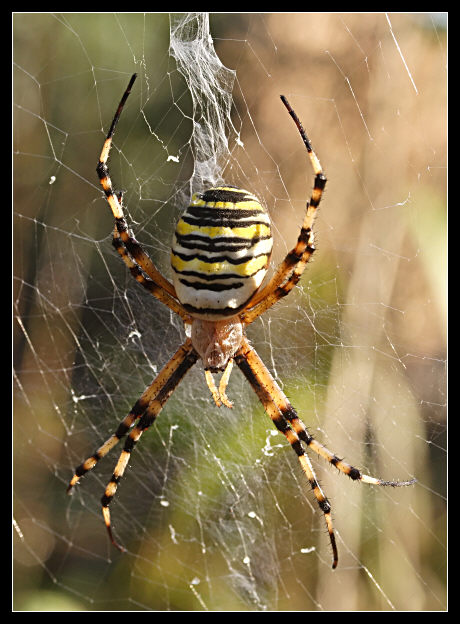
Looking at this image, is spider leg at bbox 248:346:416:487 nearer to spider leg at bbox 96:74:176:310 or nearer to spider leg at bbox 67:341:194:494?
spider leg at bbox 67:341:194:494

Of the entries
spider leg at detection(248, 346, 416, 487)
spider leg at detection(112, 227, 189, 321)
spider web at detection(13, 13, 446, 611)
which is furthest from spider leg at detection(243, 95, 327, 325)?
spider web at detection(13, 13, 446, 611)

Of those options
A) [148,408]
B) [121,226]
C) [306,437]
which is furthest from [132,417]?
[121,226]

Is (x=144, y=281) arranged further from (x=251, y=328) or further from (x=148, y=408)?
(x=251, y=328)

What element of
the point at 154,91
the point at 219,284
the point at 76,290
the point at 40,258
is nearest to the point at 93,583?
the point at 76,290

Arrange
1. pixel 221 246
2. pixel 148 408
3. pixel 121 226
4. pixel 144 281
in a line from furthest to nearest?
pixel 148 408 < pixel 144 281 < pixel 121 226 < pixel 221 246

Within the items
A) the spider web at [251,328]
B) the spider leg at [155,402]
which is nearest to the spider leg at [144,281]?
the spider leg at [155,402]

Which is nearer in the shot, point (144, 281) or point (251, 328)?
point (144, 281)

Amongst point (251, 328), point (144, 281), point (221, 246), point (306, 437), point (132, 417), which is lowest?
point (132, 417)
